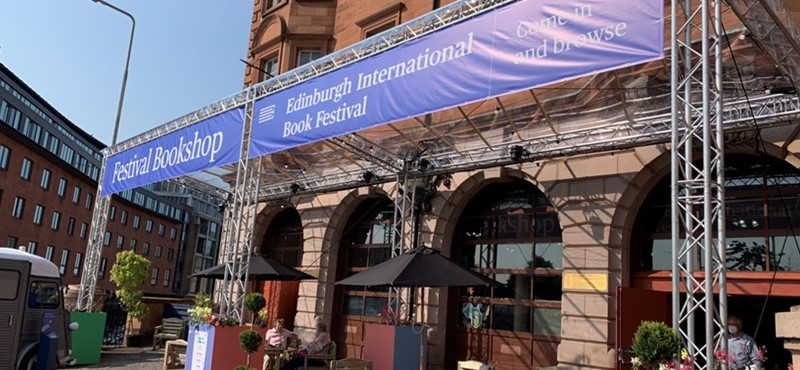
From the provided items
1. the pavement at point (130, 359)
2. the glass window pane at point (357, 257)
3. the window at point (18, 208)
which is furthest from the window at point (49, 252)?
the glass window pane at point (357, 257)

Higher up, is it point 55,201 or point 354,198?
point 55,201

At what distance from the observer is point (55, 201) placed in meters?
49.9

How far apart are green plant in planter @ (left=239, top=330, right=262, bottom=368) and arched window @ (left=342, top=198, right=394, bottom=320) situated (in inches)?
221

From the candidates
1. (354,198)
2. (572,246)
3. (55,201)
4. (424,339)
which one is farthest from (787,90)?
(55,201)

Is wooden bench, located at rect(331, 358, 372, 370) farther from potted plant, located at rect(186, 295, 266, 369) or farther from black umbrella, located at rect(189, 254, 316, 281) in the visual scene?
black umbrella, located at rect(189, 254, 316, 281)

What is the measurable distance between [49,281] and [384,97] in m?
8.40

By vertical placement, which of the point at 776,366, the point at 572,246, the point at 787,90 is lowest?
the point at 776,366

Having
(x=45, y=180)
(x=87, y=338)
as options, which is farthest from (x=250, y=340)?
(x=45, y=180)

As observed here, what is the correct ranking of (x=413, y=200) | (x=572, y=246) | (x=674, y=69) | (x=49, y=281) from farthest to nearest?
(x=413, y=200) < (x=49, y=281) < (x=572, y=246) < (x=674, y=69)

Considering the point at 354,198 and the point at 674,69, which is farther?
the point at 354,198

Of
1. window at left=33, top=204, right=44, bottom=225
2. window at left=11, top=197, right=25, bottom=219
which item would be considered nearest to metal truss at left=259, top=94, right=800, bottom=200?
window at left=11, top=197, right=25, bottom=219

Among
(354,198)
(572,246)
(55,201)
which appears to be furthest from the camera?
(55,201)

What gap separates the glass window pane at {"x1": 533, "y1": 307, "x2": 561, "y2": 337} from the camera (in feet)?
39.3

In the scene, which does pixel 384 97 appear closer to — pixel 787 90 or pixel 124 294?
pixel 787 90
